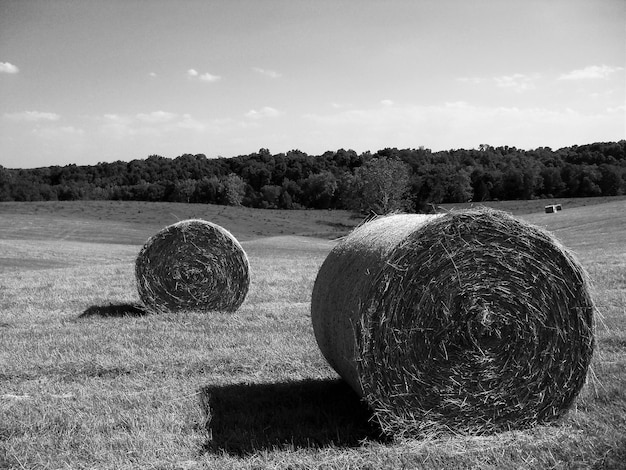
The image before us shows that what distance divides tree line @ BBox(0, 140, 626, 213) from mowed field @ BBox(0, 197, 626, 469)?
54134 millimetres

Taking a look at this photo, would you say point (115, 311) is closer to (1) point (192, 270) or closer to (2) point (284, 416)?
(1) point (192, 270)

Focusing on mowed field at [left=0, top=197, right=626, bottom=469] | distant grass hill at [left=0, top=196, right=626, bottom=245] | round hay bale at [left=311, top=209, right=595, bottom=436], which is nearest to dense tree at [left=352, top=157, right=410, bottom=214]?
distant grass hill at [left=0, top=196, right=626, bottom=245]

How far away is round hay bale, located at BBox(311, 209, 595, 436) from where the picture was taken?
5344 millimetres

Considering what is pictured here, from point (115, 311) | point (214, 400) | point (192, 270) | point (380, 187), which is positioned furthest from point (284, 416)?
point (380, 187)

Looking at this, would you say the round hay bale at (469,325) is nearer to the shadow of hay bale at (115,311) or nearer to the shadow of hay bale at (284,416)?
the shadow of hay bale at (284,416)

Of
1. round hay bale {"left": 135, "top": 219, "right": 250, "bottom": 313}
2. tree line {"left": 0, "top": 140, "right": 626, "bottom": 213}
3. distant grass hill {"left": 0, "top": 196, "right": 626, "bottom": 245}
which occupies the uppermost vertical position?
tree line {"left": 0, "top": 140, "right": 626, "bottom": 213}

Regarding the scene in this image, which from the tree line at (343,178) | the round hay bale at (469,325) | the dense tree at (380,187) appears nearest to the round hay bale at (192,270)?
the round hay bale at (469,325)

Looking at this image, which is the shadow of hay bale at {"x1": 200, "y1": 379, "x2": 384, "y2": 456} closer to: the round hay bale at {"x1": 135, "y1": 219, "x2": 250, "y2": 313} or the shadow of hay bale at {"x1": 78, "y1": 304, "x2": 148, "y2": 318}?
the round hay bale at {"x1": 135, "y1": 219, "x2": 250, "y2": 313}

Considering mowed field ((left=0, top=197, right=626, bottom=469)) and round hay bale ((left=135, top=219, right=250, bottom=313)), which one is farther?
round hay bale ((left=135, top=219, right=250, bottom=313))

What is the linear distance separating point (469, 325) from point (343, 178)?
7700cm

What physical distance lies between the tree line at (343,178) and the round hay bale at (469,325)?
5840cm

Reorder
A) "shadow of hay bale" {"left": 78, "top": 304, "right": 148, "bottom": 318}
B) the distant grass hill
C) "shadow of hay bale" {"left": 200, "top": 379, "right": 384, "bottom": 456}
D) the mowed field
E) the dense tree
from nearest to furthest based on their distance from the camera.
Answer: the mowed field
"shadow of hay bale" {"left": 200, "top": 379, "right": 384, "bottom": 456}
"shadow of hay bale" {"left": 78, "top": 304, "right": 148, "bottom": 318}
the distant grass hill
the dense tree

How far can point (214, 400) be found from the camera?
6336 millimetres

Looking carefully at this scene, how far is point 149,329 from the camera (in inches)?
396
